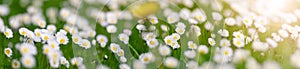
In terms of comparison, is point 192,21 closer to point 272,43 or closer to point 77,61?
point 272,43

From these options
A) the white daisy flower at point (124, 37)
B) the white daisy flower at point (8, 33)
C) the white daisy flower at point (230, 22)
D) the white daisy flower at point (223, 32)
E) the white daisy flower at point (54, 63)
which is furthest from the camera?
the white daisy flower at point (230, 22)

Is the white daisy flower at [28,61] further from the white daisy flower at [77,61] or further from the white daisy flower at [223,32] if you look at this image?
the white daisy flower at [223,32]

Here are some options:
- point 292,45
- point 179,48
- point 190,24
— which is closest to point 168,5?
point 190,24

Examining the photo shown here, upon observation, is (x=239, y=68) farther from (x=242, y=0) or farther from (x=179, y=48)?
(x=242, y=0)

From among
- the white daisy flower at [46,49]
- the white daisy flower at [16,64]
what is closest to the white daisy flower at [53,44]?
the white daisy flower at [46,49]

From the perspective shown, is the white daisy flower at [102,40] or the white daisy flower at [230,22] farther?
the white daisy flower at [230,22]

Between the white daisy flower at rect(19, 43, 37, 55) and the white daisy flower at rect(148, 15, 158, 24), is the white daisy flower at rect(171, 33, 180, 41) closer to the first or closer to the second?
the white daisy flower at rect(148, 15, 158, 24)

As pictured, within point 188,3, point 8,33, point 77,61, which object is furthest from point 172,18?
point 8,33
